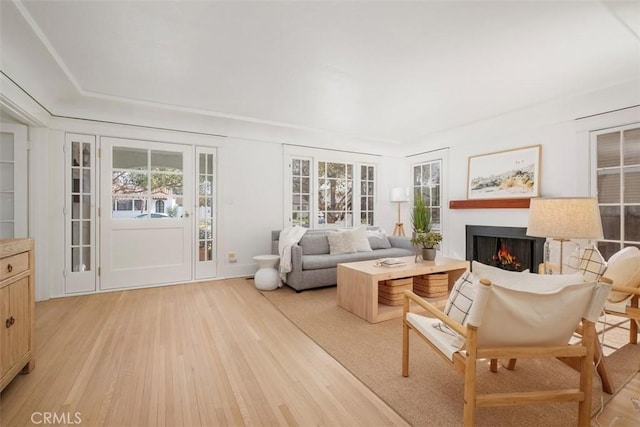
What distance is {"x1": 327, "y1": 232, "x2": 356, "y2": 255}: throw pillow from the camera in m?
4.38

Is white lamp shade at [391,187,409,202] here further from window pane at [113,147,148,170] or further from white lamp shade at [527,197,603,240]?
window pane at [113,147,148,170]

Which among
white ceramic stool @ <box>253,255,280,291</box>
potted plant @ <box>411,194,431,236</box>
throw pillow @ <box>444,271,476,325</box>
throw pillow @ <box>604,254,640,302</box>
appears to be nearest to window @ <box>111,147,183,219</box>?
Answer: white ceramic stool @ <box>253,255,280,291</box>

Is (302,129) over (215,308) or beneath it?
over

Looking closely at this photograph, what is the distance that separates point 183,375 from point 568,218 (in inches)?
108

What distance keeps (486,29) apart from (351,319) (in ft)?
8.81

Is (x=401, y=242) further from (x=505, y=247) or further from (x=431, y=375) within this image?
(x=431, y=375)

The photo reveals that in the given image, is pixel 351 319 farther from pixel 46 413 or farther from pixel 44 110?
pixel 44 110

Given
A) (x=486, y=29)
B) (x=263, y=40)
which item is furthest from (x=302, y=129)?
(x=486, y=29)

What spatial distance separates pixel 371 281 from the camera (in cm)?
277

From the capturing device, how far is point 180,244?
420 cm

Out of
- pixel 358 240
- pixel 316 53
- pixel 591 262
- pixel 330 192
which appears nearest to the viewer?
pixel 591 262

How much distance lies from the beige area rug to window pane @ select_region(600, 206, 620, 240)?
4.04 ft

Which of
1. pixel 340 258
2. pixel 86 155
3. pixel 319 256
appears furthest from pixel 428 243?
pixel 86 155

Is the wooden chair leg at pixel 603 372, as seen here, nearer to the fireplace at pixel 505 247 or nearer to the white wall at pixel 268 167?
the fireplace at pixel 505 247
